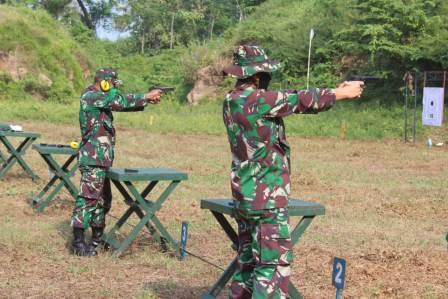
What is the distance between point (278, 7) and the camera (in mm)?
34156

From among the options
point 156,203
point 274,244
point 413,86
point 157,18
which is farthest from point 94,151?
point 157,18

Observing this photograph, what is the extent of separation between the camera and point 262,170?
383 cm

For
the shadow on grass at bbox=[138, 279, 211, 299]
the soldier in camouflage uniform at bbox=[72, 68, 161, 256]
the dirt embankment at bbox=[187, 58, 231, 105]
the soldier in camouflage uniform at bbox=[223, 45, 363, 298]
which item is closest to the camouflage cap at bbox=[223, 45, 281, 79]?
the soldier in camouflage uniform at bbox=[223, 45, 363, 298]

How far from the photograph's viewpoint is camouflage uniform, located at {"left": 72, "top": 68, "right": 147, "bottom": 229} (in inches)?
251

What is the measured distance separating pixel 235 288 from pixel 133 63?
124ft

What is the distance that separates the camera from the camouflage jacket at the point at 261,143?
12.3 ft

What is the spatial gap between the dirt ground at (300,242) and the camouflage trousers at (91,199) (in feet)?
1.18

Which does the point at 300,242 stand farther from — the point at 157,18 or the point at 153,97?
the point at 157,18

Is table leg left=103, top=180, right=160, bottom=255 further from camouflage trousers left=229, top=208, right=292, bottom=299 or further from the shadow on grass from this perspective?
camouflage trousers left=229, top=208, right=292, bottom=299

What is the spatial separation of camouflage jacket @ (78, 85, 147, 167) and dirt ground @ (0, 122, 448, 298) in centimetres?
91

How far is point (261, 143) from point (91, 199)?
302cm

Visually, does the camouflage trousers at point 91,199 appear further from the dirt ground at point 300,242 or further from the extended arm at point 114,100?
the extended arm at point 114,100

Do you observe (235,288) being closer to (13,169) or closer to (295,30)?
(13,169)

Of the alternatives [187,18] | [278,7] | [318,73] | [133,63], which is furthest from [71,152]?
[187,18]
